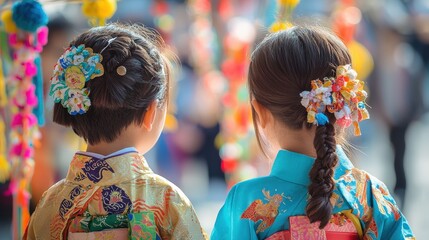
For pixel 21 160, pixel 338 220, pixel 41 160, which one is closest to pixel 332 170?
pixel 338 220

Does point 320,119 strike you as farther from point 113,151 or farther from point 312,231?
point 113,151

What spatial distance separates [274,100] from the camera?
2.12 m

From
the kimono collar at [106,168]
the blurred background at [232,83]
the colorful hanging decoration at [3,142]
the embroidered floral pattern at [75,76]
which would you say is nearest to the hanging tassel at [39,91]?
the embroidered floral pattern at [75,76]

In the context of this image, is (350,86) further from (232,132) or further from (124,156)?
(232,132)

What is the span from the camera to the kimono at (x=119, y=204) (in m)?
2.11

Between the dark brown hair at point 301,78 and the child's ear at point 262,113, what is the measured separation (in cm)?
2

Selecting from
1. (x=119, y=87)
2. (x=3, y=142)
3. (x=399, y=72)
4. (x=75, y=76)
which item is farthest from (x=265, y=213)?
(x=399, y=72)

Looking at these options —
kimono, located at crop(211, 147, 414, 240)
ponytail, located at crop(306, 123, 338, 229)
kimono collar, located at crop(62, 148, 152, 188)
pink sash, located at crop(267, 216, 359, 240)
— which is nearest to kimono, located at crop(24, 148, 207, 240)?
kimono collar, located at crop(62, 148, 152, 188)

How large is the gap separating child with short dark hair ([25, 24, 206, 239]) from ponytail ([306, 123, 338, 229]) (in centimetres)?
37

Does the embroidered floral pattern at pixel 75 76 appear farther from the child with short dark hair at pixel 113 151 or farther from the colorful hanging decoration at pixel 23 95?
the colorful hanging decoration at pixel 23 95

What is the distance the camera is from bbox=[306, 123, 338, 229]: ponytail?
2.02m

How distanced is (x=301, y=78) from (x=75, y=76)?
2.24 feet

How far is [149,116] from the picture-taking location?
2191 millimetres

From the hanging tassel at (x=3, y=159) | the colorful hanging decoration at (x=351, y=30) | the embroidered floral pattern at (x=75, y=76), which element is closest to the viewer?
the embroidered floral pattern at (x=75, y=76)
